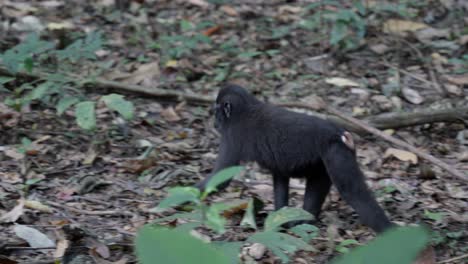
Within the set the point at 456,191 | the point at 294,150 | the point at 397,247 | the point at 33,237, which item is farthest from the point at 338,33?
the point at 397,247

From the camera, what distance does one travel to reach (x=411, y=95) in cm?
821

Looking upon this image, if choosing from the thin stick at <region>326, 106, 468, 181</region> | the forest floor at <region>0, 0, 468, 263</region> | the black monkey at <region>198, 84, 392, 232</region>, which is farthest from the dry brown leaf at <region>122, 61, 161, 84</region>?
the thin stick at <region>326, 106, 468, 181</region>

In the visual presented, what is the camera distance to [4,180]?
6.03 meters

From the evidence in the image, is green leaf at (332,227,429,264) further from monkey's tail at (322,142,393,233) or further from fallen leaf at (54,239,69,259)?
monkey's tail at (322,142,393,233)

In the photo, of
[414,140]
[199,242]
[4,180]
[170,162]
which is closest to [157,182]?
[170,162]

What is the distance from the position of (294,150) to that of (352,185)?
0.54 m

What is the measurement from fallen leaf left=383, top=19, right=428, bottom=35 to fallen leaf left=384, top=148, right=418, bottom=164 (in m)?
3.12

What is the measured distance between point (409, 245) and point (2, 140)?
6.26 m

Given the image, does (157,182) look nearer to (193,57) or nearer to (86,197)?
(86,197)

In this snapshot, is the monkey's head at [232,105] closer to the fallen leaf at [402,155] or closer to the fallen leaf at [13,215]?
the fallen leaf at [402,155]

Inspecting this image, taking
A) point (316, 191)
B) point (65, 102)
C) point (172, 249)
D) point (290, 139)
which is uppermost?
point (172, 249)

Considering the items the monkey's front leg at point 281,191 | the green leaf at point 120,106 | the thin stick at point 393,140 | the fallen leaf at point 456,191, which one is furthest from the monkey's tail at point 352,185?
the green leaf at point 120,106

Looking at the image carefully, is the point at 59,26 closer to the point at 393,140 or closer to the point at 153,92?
the point at 153,92

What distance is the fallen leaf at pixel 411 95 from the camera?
8.10 m
